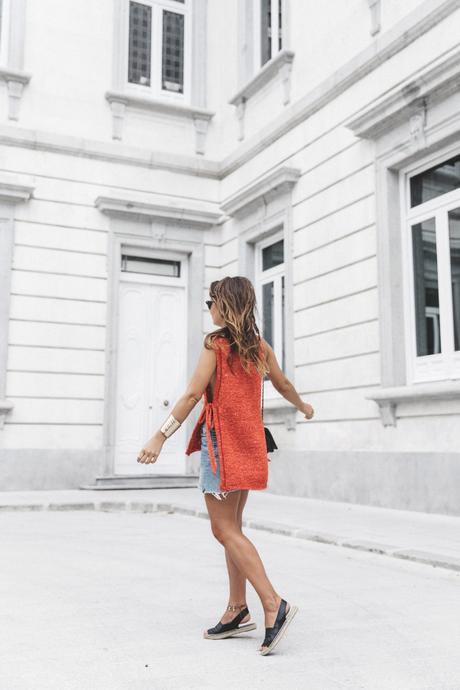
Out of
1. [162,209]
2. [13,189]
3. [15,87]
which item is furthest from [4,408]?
[15,87]

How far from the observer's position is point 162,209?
12.9m

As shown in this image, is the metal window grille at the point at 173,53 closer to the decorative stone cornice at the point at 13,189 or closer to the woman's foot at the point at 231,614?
the decorative stone cornice at the point at 13,189

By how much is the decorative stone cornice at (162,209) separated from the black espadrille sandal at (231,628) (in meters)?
9.66

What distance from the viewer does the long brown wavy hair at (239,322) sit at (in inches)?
144

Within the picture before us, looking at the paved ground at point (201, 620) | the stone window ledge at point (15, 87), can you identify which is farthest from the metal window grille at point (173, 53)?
the paved ground at point (201, 620)

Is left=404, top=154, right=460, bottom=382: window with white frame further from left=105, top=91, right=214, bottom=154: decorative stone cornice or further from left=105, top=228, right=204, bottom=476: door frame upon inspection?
left=105, top=91, right=214, bottom=154: decorative stone cornice

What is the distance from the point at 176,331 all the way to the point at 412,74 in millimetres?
5965

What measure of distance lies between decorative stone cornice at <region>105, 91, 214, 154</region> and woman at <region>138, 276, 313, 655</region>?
32.9 feet

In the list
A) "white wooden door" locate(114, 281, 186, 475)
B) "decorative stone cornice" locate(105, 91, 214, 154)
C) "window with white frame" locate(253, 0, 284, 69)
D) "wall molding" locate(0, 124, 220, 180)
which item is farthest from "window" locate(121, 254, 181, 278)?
"window with white frame" locate(253, 0, 284, 69)

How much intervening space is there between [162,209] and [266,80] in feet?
8.66

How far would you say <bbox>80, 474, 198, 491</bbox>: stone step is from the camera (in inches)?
468

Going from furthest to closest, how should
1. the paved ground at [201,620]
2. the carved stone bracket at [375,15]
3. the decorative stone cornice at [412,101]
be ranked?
the carved stone bracket at [375,15]
the decorative stone cornice at [412,101]
the paved ground at [201,620]

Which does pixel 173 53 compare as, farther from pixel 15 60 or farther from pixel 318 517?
pixel 318 517

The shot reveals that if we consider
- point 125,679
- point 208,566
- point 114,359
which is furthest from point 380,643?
point 114,359
